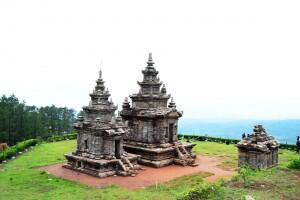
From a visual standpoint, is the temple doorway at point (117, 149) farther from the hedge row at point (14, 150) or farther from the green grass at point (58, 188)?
the hedge row at point (14, 150)

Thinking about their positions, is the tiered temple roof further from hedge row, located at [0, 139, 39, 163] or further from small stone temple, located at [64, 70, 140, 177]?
A: hedge row, located at [0, 139, 39, 163]

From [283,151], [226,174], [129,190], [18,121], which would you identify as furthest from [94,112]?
[18,121]

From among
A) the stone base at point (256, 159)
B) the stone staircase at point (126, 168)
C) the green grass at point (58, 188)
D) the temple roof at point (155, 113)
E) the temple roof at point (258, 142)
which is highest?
the temple roof at point (155, 113)

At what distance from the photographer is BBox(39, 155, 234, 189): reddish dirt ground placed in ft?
87.1

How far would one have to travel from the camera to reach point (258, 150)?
30125mm

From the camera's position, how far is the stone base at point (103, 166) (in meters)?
28.6

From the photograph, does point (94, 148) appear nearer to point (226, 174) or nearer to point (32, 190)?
point (32, 190)

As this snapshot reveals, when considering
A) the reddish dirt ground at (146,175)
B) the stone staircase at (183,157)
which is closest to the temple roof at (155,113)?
the stone staircase at (183,157)

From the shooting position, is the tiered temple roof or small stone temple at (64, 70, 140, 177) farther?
the tiered temple roof

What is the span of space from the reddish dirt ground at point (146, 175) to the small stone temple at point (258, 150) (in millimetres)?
1715

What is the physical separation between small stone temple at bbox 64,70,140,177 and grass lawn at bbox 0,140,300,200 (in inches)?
114

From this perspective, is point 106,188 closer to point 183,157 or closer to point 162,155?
point 162,155

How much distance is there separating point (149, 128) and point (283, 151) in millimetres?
17128

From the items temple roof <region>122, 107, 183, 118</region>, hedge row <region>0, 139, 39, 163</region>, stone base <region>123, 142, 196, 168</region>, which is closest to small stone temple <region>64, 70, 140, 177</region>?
stone base <region>123, 142, 196, 168</region>
